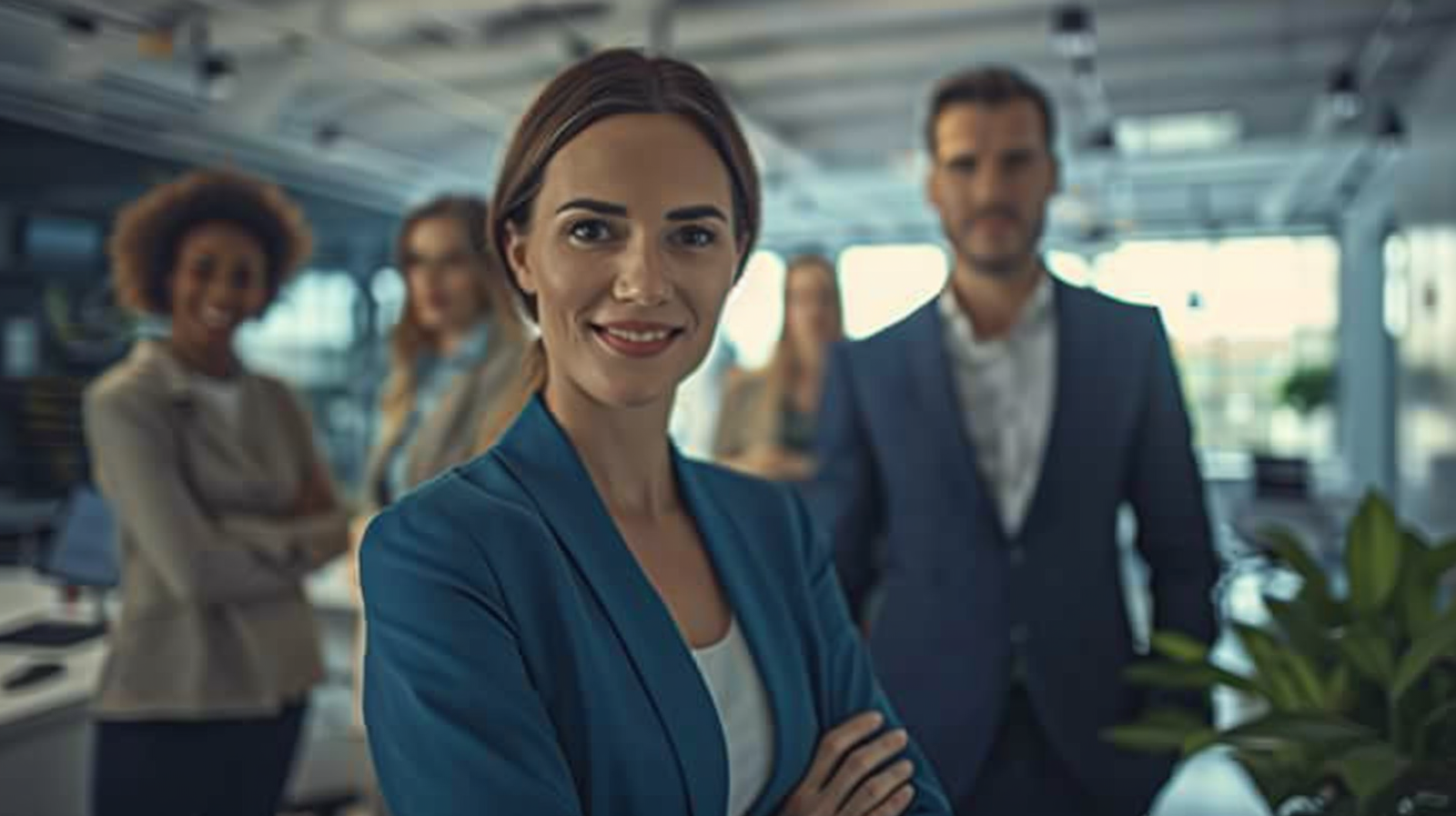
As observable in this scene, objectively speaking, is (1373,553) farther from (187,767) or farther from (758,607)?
(187,767)

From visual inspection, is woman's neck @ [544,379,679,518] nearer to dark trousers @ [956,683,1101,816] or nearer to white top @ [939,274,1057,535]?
white top @ [939,274,1057,535]

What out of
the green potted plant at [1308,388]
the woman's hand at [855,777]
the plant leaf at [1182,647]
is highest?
the woman's hand at [855,777]

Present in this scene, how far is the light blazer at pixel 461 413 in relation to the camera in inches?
79.2

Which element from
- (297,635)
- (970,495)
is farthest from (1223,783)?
(297,635)

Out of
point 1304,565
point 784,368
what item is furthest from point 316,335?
point 1304,565

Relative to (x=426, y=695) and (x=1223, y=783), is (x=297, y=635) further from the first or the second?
(x=1223, y=783)

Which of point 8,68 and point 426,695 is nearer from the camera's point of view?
point 426,695

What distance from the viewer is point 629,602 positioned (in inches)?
36.2

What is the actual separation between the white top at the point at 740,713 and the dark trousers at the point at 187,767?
2.66 feet

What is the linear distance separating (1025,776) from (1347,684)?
57 centimetres

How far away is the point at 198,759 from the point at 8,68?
1.15 meters

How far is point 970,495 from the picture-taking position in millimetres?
1531

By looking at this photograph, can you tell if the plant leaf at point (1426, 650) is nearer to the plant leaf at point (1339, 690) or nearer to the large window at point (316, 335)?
the plant leaf at point (1339, 690)

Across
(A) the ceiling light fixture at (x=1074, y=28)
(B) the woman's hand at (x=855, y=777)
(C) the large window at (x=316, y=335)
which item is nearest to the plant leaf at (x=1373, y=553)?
(B) the woman's hand at (x=855, y=777)
